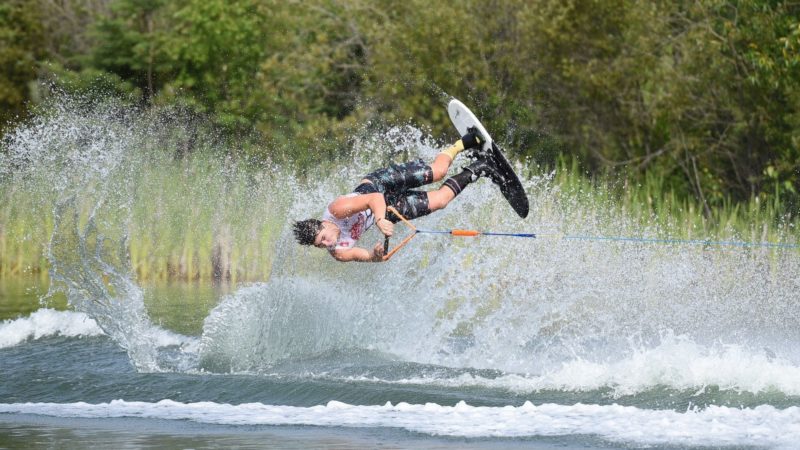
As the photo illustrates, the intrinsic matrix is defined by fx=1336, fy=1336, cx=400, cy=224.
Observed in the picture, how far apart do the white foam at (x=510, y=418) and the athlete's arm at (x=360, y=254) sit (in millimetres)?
1405

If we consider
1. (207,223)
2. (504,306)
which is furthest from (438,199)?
(207,223)

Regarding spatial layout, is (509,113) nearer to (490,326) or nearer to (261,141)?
(261,141)

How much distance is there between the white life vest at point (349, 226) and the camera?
9.86 meters

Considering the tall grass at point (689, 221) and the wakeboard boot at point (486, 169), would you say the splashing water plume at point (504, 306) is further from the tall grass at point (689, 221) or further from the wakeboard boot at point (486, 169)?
the wakeboard boot at point (486, 169)

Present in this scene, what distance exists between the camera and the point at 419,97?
799 inches

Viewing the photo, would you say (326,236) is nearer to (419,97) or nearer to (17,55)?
(419,97)

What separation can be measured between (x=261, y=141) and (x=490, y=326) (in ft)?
43.8

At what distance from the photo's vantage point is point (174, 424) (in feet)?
26.2

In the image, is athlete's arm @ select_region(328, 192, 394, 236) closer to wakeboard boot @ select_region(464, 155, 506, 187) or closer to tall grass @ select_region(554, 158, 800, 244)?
wakeboard boot @ select_region(464, 155, 506, 187)

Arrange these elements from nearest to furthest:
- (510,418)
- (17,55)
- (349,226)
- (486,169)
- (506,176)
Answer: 1. (510,418)
2. (349,226)
3. (486,169)
4. (506,176)
5. (17,55)

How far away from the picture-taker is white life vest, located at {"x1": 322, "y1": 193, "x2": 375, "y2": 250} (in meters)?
9.86

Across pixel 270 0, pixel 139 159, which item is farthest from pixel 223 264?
pixel 270 0

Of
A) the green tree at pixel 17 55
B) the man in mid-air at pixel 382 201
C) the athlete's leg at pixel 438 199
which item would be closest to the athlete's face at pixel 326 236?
the man in mid-air at pixel 382 201

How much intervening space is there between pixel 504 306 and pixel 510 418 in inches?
127
